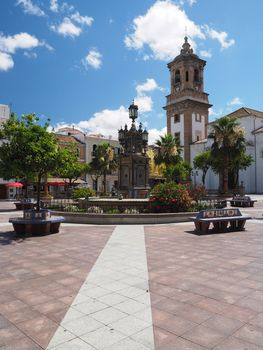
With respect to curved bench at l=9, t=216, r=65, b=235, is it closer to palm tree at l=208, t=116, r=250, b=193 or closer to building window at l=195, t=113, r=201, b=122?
palm tree at l=208, t=116, r=250, b=193

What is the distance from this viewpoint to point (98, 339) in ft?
11.6

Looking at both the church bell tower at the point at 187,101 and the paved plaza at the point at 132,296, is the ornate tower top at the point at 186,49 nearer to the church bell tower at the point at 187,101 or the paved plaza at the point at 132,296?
the church bell tower at the point at 187,101

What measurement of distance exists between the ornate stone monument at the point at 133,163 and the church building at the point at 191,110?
33.8 meters

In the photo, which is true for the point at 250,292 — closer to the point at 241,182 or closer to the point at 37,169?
the point at 37,169

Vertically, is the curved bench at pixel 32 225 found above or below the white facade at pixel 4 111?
below

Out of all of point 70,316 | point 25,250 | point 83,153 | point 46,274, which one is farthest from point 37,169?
point 83,153

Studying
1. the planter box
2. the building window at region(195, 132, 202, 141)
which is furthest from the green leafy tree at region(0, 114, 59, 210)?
the building window at region(195, 132, 202, 141)

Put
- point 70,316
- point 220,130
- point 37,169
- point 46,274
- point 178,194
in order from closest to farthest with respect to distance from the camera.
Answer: point 70,316
point 46,274
point 37,169
point 178,194
point 220,130

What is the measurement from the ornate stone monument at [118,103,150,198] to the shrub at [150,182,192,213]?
477 centimetres

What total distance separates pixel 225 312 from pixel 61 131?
57982 mm

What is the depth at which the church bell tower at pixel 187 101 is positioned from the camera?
5341 centimetres

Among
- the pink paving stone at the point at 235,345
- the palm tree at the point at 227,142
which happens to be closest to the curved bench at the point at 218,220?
the pink paving stone at the point at 235,345

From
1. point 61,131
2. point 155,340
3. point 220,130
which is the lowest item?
point 155,340

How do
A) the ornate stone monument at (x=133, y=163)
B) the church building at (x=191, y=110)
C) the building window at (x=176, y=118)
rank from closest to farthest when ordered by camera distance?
the ornate stone monument at (x=133, y=163) < the church building at (x=191, y=110) < the building window at (x=176, y=118)
